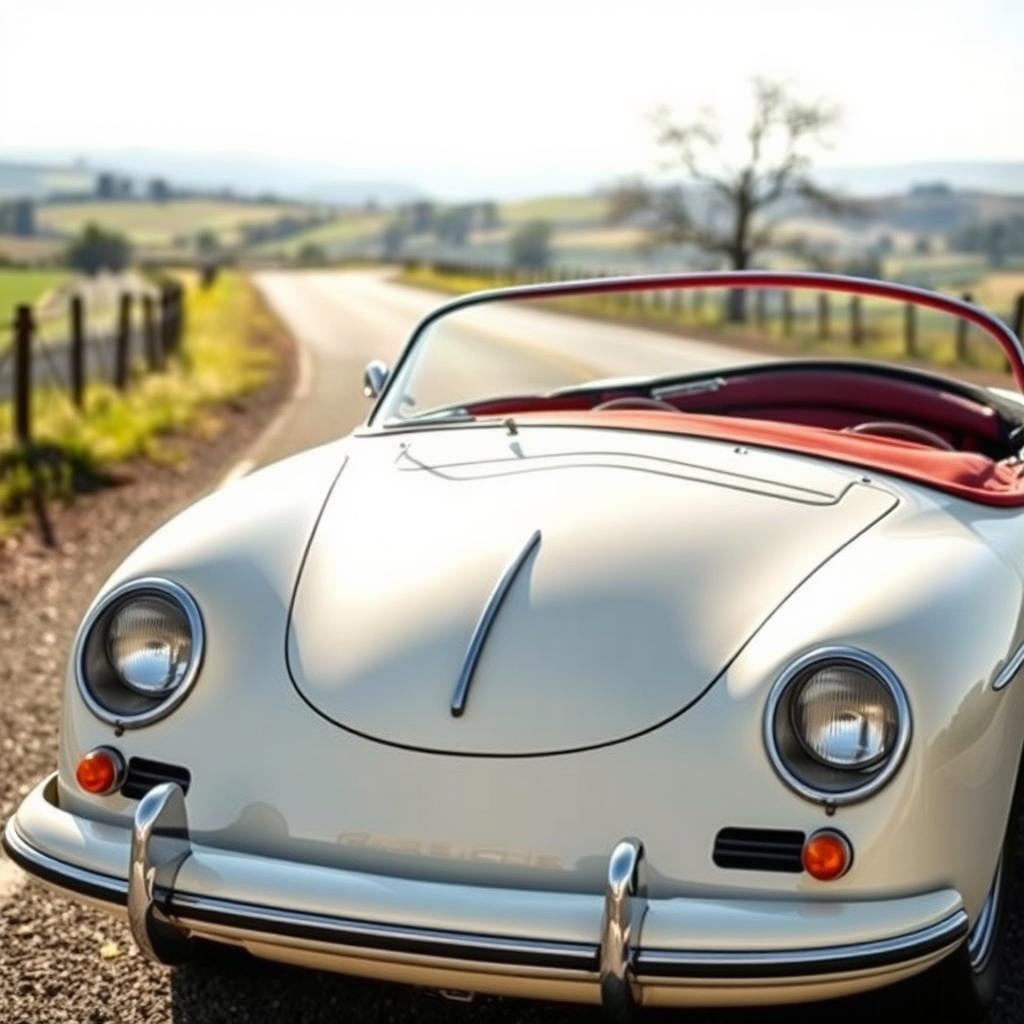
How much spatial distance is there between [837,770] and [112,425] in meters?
10.2

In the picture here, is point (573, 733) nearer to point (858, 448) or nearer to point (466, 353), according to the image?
point (858, 448)

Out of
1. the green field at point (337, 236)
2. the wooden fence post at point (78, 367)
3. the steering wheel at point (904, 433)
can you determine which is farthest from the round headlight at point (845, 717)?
the green field at point (337, 236)

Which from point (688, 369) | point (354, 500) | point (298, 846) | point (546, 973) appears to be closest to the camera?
point (546, 973)

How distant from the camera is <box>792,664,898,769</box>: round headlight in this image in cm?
271

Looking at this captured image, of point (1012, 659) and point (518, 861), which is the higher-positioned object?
point (1012, 659)

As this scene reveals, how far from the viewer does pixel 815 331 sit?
1272 inches

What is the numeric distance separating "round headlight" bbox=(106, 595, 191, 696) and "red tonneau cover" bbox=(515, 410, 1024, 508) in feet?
3.83

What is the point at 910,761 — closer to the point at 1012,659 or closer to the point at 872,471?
the point at 1012,659

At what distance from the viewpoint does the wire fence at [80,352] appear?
11086 millimetres

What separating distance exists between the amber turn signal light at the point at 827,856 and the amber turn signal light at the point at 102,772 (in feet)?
3.98

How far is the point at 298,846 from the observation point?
2812 millimetres

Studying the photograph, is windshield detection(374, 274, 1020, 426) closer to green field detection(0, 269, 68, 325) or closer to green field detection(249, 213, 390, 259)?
green field detection(0, 269, 68, 325)

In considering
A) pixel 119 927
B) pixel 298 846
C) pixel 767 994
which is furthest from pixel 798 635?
pixel 119 927

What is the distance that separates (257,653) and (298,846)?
421 mm
